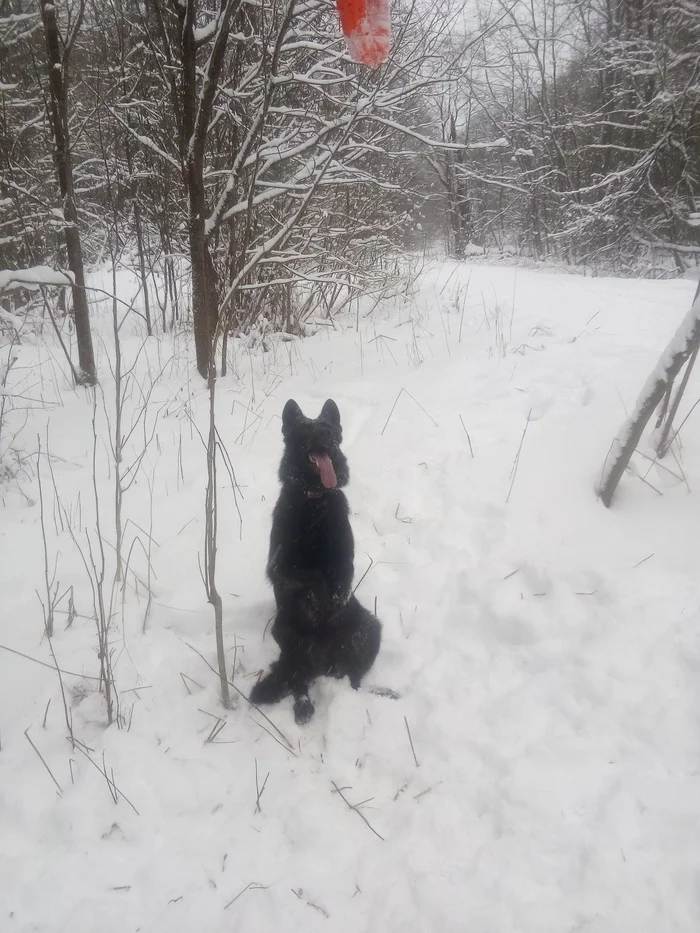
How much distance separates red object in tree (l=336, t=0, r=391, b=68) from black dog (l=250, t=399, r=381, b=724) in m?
2.25

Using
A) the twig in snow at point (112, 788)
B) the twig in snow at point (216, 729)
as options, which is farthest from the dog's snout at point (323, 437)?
the twig in snow at point (112, 788)

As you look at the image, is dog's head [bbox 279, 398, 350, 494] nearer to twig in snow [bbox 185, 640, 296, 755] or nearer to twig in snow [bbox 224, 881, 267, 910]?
twig in snow [bbox 185, 640, 296, 755]

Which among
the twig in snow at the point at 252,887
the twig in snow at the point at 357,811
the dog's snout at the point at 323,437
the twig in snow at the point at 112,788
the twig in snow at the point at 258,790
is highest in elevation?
the dog's snout at the point at 323,437

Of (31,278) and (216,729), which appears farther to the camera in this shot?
(31,278)

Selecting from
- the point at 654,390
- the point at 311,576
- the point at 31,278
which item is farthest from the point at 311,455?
the point at 31,278

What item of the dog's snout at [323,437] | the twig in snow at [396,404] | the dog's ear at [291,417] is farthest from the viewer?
the twig in snow at [396,404]

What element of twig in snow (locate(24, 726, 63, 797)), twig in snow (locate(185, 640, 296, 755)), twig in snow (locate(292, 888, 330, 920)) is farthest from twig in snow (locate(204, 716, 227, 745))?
twig in snow (locate(292, 888, 330, 920))

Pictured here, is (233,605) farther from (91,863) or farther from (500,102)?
(500,102)

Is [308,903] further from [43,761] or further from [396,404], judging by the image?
[396,404]

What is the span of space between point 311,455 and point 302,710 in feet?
3.55

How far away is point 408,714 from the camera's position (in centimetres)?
210

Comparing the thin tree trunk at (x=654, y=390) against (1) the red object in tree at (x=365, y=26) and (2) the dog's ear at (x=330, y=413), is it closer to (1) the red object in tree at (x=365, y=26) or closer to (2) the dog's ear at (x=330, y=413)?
(2) the dog's ear at (x=330, y=413)

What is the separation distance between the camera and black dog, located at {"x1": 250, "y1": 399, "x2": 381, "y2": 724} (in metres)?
2.16

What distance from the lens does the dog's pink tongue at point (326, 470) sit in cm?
198
